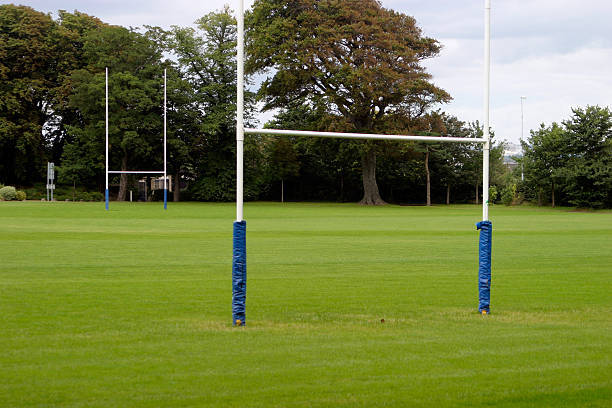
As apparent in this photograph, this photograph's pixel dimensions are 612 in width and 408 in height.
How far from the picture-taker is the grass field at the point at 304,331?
4.55 m

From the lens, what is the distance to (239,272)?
6.75 meters

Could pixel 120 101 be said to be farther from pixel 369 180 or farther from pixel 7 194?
pixel 369 180

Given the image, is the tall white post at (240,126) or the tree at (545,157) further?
the tree at (545,157)

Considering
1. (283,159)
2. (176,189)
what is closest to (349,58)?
(283,159)

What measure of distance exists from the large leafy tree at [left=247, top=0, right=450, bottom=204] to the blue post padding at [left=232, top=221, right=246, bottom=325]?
34212 millimetres

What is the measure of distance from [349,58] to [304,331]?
36.9m

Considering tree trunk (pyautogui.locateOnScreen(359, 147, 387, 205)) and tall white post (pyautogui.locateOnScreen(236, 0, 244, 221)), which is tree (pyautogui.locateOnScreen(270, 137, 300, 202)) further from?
tall white post (pyautogui.locateOnScreen(236, 0, 244, 221))

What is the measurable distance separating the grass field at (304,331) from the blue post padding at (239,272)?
18cm

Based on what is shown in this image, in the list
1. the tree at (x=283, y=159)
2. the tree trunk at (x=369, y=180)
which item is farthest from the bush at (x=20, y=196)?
the tree trunk at (x=369, y=180)

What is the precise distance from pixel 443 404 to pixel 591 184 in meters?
41.8

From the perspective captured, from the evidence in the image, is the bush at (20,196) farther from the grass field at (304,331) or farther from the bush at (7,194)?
the grass field at (304,331)

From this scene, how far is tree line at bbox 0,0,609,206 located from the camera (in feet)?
137

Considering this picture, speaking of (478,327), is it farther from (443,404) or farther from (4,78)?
(4,78)

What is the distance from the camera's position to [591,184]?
4219 centimetres
